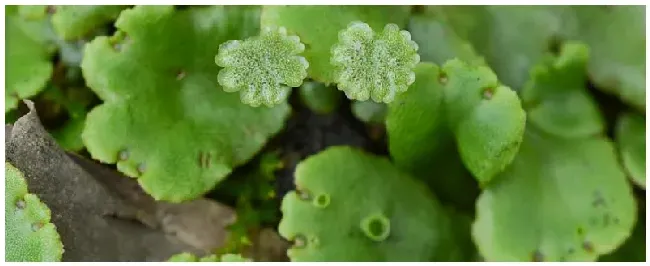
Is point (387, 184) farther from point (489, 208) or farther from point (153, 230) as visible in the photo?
point (153, 230)

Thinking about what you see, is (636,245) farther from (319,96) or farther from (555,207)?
(319,96)

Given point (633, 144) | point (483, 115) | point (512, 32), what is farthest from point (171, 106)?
point (633, 144)

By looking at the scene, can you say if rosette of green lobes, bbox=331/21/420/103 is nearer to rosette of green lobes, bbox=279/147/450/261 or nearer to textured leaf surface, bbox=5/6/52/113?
rosette of green lobes, bbox=279/147/450/261

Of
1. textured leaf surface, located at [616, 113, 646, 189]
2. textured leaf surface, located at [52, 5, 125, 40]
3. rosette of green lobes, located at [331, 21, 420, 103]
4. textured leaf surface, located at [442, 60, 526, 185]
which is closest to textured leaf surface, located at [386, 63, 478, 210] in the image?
textured leaf surface, located at [442, 60, 526, 185]

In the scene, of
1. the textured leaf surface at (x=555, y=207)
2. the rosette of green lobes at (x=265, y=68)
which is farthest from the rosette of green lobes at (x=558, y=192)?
the rosette of green lobes at (x=265, y=68)

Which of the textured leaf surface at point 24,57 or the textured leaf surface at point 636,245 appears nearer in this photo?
the textured leaf surface at point 24,57

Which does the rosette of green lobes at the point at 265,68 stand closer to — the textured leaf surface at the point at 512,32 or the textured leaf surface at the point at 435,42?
the textured leaf surface at the point at 435,42

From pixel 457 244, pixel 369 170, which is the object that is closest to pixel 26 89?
pixel 369 170
